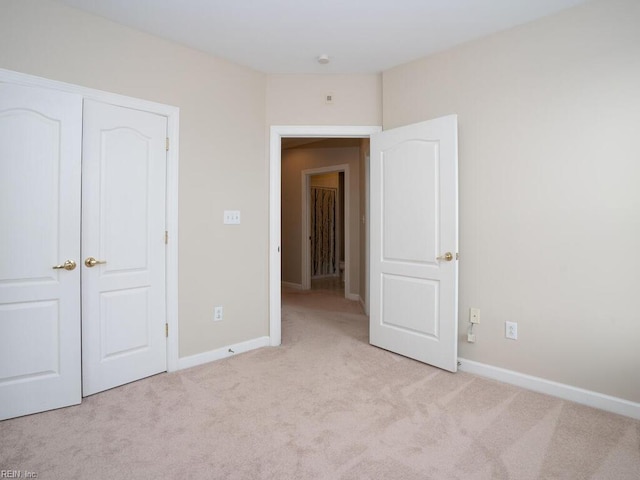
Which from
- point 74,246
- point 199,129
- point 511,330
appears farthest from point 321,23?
point 511,330

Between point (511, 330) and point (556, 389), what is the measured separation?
0.45m

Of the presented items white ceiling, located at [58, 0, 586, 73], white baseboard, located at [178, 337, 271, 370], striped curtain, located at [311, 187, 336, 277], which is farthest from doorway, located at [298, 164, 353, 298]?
white ceiling, located at [58, 0, 586, 73]

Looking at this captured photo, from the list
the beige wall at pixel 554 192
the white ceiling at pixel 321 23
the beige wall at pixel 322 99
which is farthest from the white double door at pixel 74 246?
the beige wall at pixel 554 192

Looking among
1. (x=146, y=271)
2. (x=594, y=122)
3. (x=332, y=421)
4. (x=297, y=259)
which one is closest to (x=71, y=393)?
(x=146, y=271)

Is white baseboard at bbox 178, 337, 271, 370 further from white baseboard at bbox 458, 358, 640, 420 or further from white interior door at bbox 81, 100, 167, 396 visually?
white baseboard at bbox 458, 358, 640, 420

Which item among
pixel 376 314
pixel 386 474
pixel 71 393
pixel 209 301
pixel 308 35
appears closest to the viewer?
pixel 386 474

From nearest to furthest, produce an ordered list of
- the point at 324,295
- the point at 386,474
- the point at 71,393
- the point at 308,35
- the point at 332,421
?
the point at 386,474 < the point at 332,421 < the point at 71,393 < the point at 308,35 < the point at 324,295

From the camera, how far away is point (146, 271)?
9.02 feet

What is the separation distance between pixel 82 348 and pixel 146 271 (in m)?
0.64

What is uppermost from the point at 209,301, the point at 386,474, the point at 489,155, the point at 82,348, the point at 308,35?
A: the point at 308,35

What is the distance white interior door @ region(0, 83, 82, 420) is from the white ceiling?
2.54 ft

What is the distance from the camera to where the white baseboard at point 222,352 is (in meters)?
2.96

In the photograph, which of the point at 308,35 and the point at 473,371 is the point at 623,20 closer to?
the point at 308,35

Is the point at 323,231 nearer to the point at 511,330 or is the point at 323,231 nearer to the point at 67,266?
the point at 511,330
